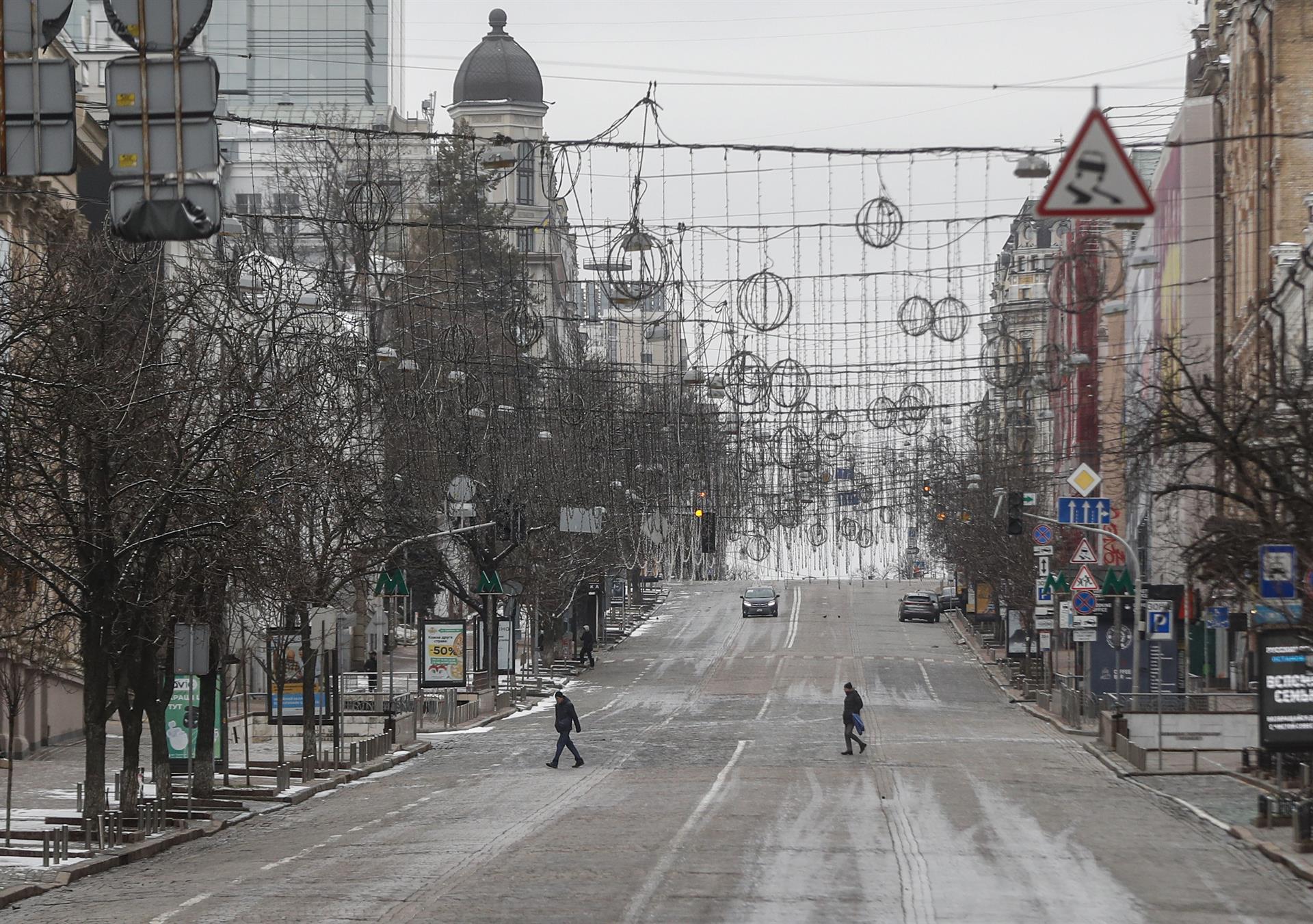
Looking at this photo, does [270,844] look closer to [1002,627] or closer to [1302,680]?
[1302,680]

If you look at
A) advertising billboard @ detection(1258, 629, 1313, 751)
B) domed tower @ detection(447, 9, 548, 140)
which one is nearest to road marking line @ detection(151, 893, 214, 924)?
advertising billboard @ detection(1258, 629, 1313, 751)

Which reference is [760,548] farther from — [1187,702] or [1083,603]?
[1187,702]

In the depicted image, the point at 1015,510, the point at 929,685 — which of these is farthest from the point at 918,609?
the point at 1015,510

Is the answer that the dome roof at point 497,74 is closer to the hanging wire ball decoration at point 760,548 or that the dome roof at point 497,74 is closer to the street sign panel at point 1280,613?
the hanging wire ball decoration at point 760,548

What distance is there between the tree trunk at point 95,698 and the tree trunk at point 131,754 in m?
0.57

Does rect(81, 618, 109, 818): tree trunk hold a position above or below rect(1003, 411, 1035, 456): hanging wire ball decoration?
below

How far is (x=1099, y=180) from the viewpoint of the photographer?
11422 millimetres

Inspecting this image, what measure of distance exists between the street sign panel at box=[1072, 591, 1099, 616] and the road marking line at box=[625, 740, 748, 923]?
11.7m

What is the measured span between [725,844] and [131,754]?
9398 millimetres

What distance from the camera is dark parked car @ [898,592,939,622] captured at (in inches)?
3905

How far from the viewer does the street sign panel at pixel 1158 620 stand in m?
43.1

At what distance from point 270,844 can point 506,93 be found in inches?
3534

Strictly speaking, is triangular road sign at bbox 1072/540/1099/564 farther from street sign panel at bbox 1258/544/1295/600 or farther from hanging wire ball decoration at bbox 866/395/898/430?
street sign panel at bbox 1258/544/1295/600

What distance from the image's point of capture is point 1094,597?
46.8 m
